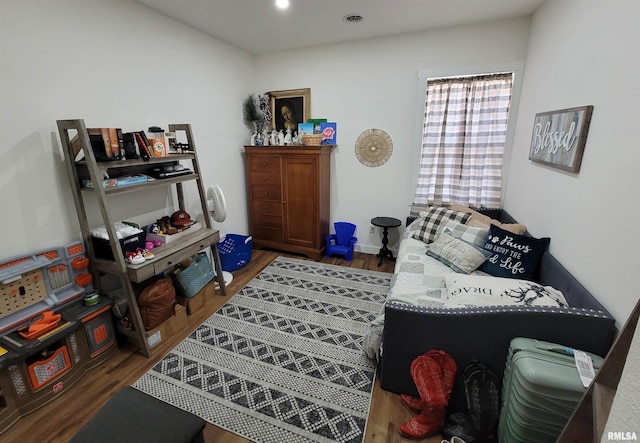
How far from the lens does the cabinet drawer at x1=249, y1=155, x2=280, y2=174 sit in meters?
3.56

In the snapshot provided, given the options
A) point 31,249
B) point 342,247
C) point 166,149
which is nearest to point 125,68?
point 166,149

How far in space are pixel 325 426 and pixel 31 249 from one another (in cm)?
213

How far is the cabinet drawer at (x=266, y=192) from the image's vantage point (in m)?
Result: 3.65

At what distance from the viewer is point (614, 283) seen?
4.30 feet

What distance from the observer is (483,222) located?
2742 millimetres

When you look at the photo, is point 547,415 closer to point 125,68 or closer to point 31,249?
point 31,249

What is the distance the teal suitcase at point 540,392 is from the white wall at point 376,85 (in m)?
2.38

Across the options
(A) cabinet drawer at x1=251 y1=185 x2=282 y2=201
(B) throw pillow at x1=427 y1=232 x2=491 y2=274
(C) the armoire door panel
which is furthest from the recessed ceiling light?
(B) throw pillow at x1=427 y1=232 x2=491 y2=274

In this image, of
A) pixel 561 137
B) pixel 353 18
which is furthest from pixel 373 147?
pixel 561 137

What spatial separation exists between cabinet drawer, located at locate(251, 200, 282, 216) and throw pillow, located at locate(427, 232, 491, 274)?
6.37 feet

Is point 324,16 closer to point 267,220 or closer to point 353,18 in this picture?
point 353,18

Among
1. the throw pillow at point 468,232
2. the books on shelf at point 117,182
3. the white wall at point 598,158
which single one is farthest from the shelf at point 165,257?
the white wall at point 598,158

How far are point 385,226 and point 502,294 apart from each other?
1736 mm

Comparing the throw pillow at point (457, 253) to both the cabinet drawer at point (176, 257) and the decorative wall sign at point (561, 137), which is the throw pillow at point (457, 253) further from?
the cabinet drawer at point (176, 257)
